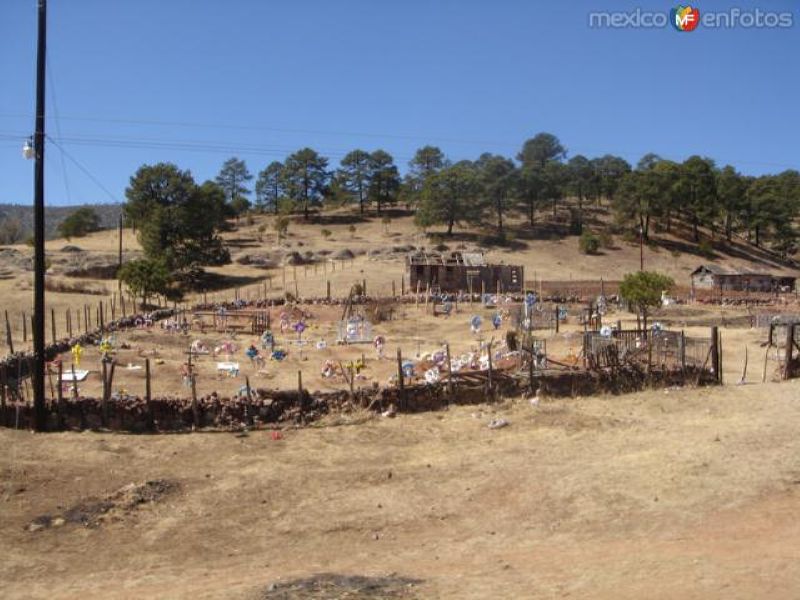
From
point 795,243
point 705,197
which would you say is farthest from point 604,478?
point 795,243

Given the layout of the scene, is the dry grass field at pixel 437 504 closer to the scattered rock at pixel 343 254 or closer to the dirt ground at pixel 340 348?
the dirt ground at pixel 340 348

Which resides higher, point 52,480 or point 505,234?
point 505,234

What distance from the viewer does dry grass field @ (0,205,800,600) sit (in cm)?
948

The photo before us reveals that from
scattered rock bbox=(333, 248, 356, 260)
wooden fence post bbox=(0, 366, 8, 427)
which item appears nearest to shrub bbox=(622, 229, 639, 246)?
scattered rock bbox=(333, 248, 356, 260)

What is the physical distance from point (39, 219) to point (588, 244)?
69.6m

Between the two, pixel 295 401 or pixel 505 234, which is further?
pixel 505 234

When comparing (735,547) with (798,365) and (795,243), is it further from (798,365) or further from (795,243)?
(795,243)

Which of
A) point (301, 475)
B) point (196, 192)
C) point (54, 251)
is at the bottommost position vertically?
point (301, 475)

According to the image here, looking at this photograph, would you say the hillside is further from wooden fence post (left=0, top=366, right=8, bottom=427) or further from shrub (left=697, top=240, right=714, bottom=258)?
wooden fence post (left=0, top=366, right=8, bottom=427)

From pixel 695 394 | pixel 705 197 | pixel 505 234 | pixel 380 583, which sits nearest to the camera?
pixel 380 583

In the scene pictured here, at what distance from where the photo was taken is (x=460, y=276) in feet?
196

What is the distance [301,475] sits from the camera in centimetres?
1458

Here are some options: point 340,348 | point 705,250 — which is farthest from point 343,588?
point 705,250

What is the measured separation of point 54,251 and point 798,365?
63044mm
